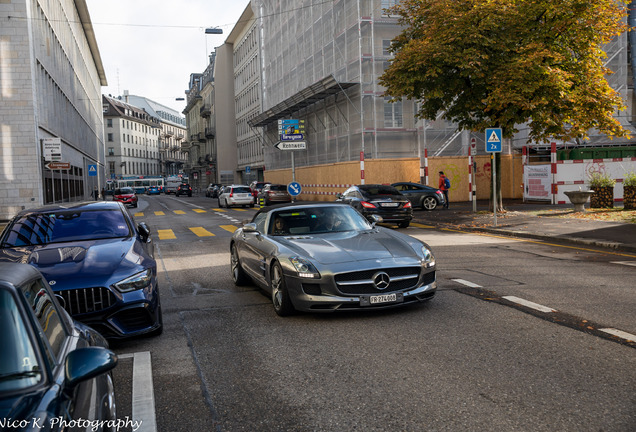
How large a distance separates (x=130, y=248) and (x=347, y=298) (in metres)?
2.36

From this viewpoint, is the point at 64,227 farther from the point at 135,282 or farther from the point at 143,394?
the point at 143,394

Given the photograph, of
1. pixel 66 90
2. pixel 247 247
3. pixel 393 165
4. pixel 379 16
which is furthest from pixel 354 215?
pixel 66 90

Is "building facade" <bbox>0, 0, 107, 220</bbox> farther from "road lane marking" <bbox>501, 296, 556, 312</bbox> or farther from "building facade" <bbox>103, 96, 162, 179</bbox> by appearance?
"building facade" <bbox>103, 96, 162, 179</bbox>

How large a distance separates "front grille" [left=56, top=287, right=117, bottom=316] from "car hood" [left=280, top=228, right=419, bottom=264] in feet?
7.13

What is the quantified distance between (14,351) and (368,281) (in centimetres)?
457

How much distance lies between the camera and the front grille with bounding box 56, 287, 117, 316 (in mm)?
5477

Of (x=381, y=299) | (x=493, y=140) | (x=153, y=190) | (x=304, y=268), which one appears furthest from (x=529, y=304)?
(x=153, y=190)

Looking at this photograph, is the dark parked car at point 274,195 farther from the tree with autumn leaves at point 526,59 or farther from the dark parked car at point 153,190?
the dark parked car at point 153,190

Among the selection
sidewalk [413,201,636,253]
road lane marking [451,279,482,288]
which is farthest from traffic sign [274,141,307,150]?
road lane marking [451,279,482,288]

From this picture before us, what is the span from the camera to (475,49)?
67.1 ft

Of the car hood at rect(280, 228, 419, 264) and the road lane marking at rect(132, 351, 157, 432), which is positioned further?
the car hood at rect(280, 228, 419, 264)

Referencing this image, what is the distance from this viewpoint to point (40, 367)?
235cm

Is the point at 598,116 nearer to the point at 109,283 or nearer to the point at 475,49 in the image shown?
the point at 475,49

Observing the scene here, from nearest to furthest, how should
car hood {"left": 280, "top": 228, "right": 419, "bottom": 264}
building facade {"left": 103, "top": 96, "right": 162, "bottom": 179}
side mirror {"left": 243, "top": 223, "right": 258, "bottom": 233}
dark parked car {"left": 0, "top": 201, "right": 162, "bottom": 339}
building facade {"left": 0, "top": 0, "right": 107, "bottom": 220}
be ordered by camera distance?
dark parked car {"left": 0, "top": 201, "right": 162, "bottom": 339} → car hood {"left": 280, "top": 228, "right": 419, "bottom": 264} → side mirror {"left": 243, "top": 223, "right": 258, "bottom": 233} → building facade {"left": 0, "top": 0, "right": 107, "bottom": 220} → building facade {"left": 103, "top": 96, "right": 162, "bottom": 179}
